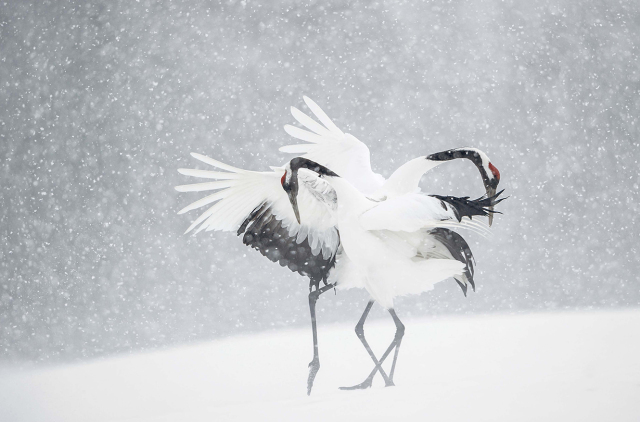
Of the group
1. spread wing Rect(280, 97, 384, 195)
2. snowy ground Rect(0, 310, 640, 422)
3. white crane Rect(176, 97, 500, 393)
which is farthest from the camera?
spread wing Rect(280, 97, 384, 195)

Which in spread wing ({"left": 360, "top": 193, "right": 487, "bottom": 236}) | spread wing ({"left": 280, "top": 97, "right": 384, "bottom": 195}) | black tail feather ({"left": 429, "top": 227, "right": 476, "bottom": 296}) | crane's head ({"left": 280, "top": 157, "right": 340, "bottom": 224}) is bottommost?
black tail feather ({"left": 429, "top": 227, "right": 476, "bottom": 296})

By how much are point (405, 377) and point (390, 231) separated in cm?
76

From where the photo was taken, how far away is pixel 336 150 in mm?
2611

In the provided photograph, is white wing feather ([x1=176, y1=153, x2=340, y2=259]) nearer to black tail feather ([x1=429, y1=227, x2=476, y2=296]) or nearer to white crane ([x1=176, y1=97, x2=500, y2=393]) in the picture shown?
white crane ([x1=176, y1=97, x2=500, y2=393])

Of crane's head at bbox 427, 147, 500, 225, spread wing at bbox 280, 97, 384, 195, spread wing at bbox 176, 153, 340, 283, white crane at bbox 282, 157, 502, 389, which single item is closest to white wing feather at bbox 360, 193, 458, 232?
white crane at bbox 282, 157, 502, 389

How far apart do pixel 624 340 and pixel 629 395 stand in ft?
3.93

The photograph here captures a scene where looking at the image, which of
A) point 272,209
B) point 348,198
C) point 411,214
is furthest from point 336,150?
point 411,214

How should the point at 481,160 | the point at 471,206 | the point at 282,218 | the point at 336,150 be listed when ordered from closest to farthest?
the point at 471,206 → the point at 481,160 → the point at 282,218 → the point at 336,150

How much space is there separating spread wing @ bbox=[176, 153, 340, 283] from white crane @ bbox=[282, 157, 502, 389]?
0.16 feet

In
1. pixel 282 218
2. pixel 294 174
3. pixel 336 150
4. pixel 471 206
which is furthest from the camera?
pixel 336 150

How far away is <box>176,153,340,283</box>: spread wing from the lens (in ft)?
7.41

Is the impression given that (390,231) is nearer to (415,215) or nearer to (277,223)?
(415,215)

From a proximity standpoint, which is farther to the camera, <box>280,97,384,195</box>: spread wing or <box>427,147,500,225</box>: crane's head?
<box>280,97,384,195</box>: spread wing

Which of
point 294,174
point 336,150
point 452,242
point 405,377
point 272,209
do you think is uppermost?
point 336,150
